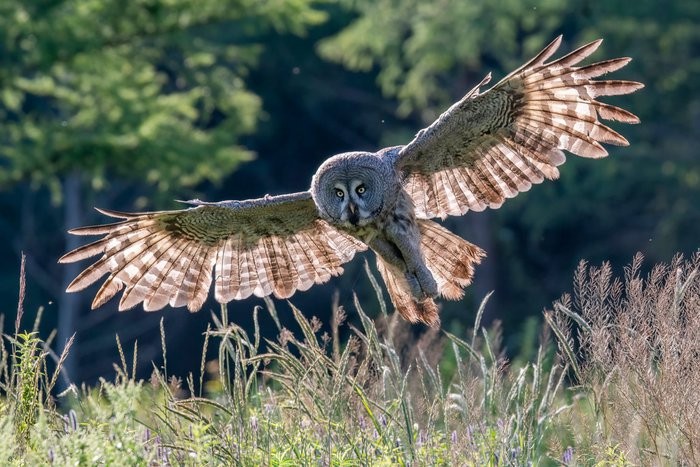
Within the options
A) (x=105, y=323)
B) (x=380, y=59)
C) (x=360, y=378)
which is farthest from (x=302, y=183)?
(x=360, y=378)

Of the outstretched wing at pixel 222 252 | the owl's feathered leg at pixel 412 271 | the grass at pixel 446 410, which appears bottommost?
the grass at pixel 446 410

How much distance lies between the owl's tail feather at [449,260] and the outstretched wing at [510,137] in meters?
0.18

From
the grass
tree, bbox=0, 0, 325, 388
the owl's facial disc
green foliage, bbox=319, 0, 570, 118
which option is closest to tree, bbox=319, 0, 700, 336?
green foliage, bbox=319, 0, 570, 118

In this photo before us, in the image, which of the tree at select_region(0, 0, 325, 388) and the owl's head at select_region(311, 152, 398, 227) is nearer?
the owl's head at select_region(311, 152, 398, 227)

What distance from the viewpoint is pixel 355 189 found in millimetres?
7078

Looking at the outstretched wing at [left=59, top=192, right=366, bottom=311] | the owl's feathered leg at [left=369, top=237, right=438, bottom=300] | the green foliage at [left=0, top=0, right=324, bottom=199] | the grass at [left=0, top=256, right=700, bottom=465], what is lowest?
the grass at [left=0, top=256, right=700, bottom=465]

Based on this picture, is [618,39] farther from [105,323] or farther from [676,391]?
[676,391]

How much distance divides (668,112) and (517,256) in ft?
14.3

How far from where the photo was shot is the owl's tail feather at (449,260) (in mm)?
7340

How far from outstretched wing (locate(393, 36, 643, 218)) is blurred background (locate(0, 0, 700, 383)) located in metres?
5.98

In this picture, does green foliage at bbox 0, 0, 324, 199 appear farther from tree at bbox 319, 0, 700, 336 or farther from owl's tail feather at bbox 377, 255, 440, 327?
owl's tail feather at bbox 377, 255, 440, 327

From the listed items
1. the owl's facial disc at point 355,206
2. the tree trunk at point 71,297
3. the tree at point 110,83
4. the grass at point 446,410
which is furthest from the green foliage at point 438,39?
the grass at point 446,410

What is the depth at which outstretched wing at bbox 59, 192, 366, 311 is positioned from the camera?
7363 mm

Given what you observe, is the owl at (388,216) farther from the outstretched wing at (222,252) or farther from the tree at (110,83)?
the tree at (110,83)
